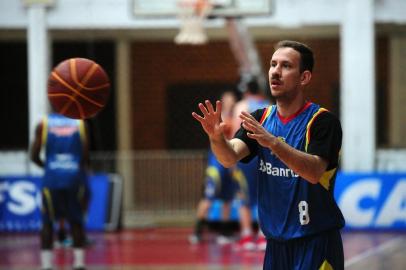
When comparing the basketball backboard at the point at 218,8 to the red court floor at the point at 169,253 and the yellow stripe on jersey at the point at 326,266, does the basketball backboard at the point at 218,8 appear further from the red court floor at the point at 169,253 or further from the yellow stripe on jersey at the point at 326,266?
the yellow stripe on jersey at the point at 326,266

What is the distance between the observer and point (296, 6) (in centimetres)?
1388

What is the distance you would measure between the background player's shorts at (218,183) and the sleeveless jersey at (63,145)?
3.14 meters

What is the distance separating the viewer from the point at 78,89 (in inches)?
234

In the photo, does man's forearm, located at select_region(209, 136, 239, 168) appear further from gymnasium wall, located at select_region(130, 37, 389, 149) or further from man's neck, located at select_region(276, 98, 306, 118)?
gymnasium wall, located at select_region(130, 37, 389, 149)

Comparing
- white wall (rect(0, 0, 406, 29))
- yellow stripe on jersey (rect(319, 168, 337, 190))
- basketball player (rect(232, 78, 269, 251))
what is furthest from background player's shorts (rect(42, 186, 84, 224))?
white wall (rect(0, 0, 406, 29))

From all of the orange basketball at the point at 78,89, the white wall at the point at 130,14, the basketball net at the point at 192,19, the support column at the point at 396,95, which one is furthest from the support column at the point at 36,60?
the orange basketball at the point at 78,89

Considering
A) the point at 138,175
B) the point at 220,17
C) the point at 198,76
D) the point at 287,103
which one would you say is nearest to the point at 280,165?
the point at 287,103

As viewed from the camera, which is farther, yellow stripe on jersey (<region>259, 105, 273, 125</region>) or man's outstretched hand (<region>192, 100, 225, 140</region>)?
yellow stripe on jersey (<region>259, 105, 273, 125</region>)

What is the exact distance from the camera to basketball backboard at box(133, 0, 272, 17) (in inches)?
527

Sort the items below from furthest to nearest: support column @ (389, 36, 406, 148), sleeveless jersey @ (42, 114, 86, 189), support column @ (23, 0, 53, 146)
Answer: support column @ (389, 36, 406, 148) < support column @ (23, 0, 53, 146) < sleeveless jersey @ (42, 114, 86, 189)

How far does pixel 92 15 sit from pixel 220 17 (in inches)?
92.1

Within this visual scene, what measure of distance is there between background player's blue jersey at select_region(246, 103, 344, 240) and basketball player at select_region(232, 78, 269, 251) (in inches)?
254

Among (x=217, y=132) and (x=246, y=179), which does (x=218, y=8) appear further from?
(x=217, y=132)

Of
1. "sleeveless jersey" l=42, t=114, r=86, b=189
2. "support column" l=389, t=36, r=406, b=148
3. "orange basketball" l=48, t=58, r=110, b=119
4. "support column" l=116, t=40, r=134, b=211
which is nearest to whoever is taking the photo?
"orange basketball" l=48, t=58, r=110, b=119
